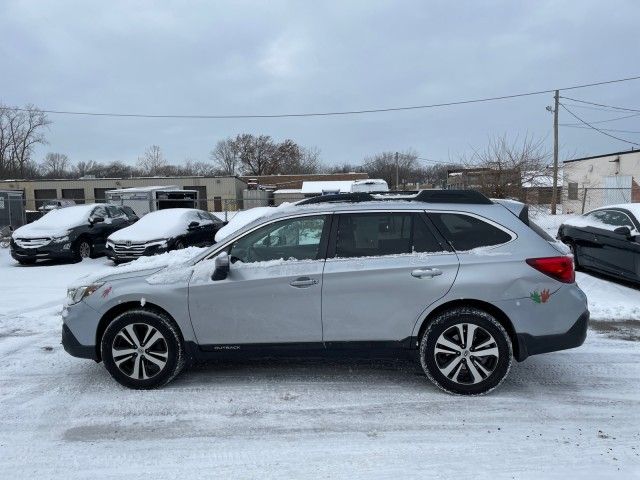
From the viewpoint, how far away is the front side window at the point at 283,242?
14.3ft

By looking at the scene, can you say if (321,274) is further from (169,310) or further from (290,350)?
(169,310)

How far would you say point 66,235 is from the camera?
1287 centimetres

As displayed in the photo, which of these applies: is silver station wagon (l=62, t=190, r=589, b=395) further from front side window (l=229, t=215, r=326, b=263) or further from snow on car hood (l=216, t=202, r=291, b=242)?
snow on car hood (l=216, t=202, r=291, b=242)

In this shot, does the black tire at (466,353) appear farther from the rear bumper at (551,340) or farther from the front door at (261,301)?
the front door at (261,301)

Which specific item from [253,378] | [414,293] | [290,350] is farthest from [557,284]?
[253,378]

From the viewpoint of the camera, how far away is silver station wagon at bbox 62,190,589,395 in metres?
4.06

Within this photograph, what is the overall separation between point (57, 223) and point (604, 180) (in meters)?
29.5

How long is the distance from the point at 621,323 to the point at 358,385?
407 cm

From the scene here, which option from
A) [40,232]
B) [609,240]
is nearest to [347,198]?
[609,240]

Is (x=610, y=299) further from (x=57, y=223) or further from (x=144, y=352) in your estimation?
(x=57, y=223)

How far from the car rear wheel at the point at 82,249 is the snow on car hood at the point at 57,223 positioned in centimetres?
45

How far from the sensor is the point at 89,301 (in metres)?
4.34

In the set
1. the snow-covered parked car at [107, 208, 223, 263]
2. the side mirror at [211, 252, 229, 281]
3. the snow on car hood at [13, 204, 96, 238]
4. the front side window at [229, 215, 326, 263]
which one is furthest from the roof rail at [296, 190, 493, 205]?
the snow on car hood at [13, 204, 96, 238]

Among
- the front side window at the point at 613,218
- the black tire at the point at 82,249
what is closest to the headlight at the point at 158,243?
the black tire at the point at 82,249
